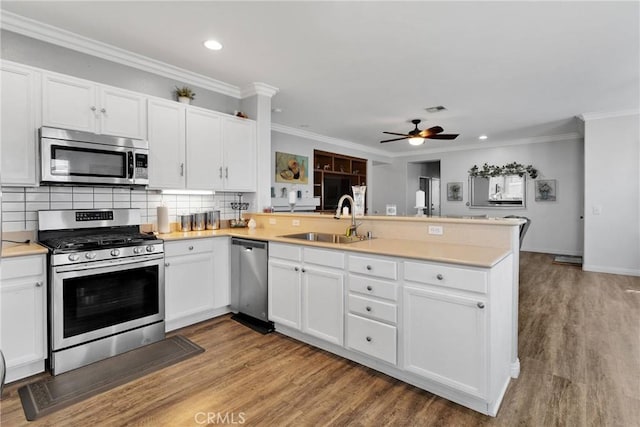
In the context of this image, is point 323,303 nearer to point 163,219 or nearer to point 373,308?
point 373,308

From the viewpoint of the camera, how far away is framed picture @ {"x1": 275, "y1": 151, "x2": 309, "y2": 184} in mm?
6358

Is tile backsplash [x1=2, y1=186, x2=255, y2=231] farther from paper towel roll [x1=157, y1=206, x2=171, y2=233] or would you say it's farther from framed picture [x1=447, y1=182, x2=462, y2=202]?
framed picture [x1=447, y1=182, x2=462, y2=202]

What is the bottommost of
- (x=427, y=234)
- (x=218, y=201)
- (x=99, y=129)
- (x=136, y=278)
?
(x=136, y=278)

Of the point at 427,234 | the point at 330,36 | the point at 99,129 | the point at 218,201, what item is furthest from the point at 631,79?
the point at 99,129

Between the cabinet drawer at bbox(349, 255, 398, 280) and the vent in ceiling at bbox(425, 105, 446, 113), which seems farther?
the vent in ceiling at bbox(425, 105, 446, 113)

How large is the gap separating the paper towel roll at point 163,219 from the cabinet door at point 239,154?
712mm

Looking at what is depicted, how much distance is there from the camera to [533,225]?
7.52m

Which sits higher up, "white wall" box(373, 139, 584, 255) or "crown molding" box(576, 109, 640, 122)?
"crown molding" box(576, 109, 640, 122)

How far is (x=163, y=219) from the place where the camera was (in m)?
3.40

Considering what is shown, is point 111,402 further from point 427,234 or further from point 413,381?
point 427,234

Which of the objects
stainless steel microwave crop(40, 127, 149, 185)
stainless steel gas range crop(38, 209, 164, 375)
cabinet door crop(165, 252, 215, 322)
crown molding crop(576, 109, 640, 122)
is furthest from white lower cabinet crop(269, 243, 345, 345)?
crown molding crop(576, 109, 640, 122)

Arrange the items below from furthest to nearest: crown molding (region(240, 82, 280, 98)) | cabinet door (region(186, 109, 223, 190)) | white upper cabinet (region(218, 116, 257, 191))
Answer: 1. crown molding (region(240, 82, 280, 98))
2. white upper cabinet (region(218, 116, 257, 191))
3. cabinet door (region(186, 109, 223, 190))

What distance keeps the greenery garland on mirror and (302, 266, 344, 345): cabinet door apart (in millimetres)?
6808

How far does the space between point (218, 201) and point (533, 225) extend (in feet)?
22.7
